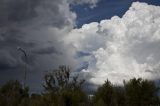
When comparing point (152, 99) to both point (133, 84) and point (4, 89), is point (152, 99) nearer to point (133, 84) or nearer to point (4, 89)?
point (133, 84)

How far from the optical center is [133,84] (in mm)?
54531

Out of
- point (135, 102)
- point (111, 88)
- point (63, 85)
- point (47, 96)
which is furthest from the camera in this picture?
point (63, 85)

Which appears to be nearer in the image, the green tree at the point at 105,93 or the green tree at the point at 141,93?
the green tree at the point at 141,93

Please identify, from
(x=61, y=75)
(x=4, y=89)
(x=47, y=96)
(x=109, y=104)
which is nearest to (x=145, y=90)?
(x=109, y=104)

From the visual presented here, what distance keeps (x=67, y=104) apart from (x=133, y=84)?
10.4 m

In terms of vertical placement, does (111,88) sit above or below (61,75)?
below

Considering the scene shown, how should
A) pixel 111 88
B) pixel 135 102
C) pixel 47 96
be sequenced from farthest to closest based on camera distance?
1. pixel 111 88
2. pixel 135 102
3. pixel 47 96

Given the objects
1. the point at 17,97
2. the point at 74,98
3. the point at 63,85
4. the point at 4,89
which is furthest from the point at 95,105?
the point at 4,89

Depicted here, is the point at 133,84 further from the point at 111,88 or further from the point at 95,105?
the point at 95,105

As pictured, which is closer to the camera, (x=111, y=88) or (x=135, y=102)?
(x=135, y=102)

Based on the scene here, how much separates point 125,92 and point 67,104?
32.8 ft

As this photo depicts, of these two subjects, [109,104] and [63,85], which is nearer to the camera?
[109,104]

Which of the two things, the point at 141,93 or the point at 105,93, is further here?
the point at 105,93

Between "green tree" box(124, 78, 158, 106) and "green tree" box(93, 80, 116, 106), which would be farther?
"green tree" box(93, 80, 116, 106)
